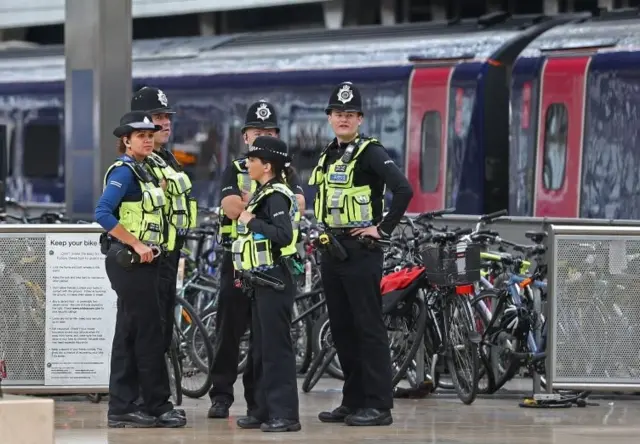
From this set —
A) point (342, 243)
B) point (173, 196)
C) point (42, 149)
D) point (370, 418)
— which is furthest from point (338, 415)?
point (42, 149)

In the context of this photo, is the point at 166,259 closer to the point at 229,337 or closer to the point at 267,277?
the point at 229,337

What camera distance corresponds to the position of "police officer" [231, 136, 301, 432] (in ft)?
36.2

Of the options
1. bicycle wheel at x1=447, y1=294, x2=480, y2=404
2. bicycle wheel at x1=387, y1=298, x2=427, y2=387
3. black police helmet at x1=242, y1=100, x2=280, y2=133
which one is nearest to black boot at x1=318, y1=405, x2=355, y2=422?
bicycle wheel at x1=387, y1=298, x2=427, y2=387

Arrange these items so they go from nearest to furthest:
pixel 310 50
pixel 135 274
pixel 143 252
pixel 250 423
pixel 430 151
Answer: pixel 143 252 < pixel 135 274 < pixel 250 423 < pixel 430 151 < pixel 310 50

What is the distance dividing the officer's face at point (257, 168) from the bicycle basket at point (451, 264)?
7.38ft

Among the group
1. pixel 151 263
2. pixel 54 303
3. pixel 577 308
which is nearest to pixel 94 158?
pixel 54 303

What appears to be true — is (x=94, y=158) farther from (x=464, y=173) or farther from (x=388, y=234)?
(x=464, y=173)

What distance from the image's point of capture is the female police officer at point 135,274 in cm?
1100

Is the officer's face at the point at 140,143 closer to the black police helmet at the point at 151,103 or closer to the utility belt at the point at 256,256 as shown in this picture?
the black police helmet at the point at 151,103

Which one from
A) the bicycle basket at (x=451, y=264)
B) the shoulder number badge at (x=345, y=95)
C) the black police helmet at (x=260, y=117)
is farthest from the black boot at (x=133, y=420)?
the bicycle basket at (x=451, y=264)

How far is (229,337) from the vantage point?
39.1 ft

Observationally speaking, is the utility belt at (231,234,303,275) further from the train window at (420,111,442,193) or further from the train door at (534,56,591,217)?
the train window at (420,111,442,193)

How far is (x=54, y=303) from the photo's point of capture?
12.5 metres

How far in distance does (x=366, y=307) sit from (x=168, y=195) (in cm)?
142
